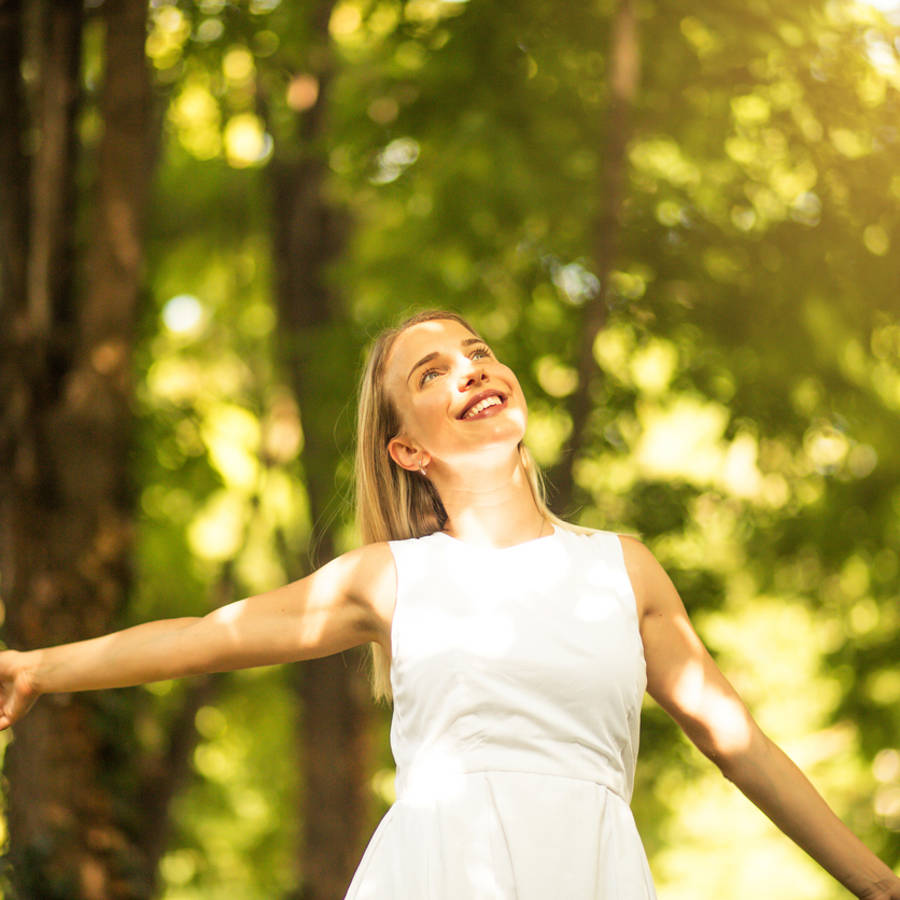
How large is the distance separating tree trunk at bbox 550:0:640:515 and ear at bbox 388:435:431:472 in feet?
6.88

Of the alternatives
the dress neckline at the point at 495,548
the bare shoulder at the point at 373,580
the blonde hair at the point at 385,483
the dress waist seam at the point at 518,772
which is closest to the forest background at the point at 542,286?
the blonde hair at the point at 385,483

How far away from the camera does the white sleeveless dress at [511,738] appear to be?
2.11 metres

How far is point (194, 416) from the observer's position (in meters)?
7.26

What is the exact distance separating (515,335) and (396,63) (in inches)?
62.1

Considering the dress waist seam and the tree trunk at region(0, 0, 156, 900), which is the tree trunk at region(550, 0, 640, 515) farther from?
the dress waist seam

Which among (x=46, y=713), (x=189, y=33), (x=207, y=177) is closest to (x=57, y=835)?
(x=46, y=713)

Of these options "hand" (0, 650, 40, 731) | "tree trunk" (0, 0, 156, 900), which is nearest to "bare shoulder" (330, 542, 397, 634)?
"hand" (0, 650, 40, 731)

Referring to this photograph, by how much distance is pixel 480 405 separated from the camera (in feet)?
8.39

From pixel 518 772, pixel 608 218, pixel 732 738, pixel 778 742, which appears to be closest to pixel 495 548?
pixel 518 772

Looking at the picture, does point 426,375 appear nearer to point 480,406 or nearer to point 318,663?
point 480,406

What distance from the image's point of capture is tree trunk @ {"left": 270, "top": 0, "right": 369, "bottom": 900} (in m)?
6.62

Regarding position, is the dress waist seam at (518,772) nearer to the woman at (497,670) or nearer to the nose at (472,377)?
the woman at (497,670)

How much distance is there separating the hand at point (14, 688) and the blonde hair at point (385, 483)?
0.75m

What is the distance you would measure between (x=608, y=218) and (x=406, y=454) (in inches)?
97.3
